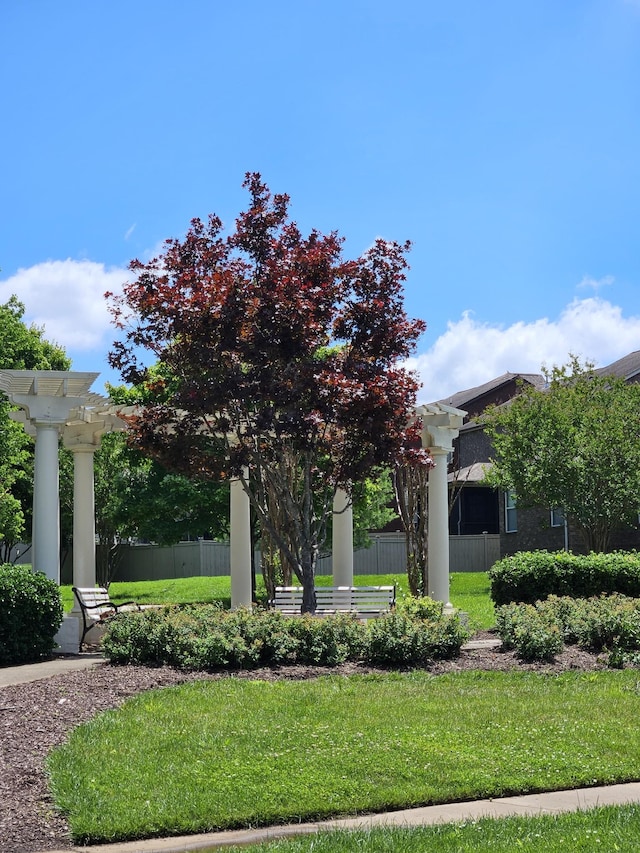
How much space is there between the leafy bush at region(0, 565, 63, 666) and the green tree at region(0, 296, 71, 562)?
13096 mm

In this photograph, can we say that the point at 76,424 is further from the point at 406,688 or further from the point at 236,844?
the point at 236,844

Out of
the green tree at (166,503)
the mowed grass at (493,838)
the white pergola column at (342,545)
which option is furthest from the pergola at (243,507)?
the mowed grass at (493,838)

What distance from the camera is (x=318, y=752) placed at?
766 cm

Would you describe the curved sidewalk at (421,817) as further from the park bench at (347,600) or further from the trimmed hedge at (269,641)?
the park bench at (347,600)

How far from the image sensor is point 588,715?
932 centimetres

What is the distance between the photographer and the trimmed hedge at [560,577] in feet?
58.5

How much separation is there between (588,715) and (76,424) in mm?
11513

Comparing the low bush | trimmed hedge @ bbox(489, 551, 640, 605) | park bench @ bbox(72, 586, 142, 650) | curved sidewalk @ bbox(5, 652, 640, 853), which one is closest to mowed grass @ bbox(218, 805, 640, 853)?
curved sidewalk @ bbox(5, 652, 640, 853)

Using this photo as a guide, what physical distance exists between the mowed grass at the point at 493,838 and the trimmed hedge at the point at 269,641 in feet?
20.8

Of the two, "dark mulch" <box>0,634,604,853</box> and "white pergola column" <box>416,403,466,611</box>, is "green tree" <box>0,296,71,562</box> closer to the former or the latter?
"white pergola column" <box>416,403,466,611</box>

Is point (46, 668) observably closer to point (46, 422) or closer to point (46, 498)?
point (46, 498)

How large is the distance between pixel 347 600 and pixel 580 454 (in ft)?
43.0

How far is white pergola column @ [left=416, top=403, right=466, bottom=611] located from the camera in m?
18.4

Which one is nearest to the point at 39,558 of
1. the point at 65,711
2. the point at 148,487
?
the point at 65,711
